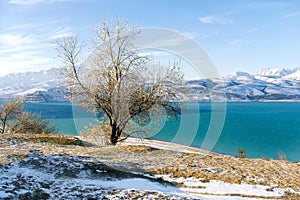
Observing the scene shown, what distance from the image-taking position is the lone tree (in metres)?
18.5

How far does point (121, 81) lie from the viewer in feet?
59.9

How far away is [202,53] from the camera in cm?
1362

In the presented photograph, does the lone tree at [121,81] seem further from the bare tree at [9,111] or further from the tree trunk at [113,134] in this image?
the bare tree at [9,111]

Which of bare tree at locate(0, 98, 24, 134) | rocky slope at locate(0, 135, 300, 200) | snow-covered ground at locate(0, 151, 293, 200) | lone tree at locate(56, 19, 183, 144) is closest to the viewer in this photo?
snow-covered ground at locate(0, 151, 293, 200)

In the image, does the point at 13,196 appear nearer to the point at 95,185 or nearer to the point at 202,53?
the point at 95,185

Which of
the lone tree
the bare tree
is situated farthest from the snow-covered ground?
the bare tree

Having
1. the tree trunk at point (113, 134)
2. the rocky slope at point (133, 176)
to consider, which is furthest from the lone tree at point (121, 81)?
the rocky slope at point (133, 176)

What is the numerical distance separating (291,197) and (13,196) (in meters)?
9.45

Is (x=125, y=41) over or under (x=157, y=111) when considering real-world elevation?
over

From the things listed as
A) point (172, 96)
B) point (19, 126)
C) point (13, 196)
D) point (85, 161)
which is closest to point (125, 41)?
point (172, 96)

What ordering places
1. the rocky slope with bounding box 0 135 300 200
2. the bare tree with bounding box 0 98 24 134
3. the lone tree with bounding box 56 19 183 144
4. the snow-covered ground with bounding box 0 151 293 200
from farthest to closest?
the bare tree with bounding box 0 98 24 134, the lone tree with bounding box 56 19 183 144, the rocky slope with bounding box 0 135 300 200, the snow-covered ground with bounding box 0 151 293 200

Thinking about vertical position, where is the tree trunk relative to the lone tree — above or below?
below

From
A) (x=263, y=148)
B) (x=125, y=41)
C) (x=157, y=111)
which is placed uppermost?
(x=125, y=41)

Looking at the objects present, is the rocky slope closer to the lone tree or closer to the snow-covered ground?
the snow-covered ground
